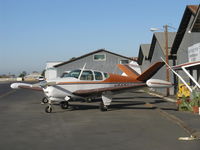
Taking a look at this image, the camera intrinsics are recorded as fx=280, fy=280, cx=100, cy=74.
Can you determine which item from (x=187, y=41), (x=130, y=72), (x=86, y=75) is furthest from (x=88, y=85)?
(x=187, y=41)

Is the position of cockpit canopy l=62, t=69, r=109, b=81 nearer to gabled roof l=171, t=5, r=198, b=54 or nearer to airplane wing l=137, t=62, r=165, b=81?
airplane wing l=137, t=62, r=165, b=81

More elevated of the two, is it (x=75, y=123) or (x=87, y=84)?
(x=87, y=84)

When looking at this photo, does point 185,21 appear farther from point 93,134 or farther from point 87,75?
point 93,134

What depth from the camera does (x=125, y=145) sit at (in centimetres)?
732

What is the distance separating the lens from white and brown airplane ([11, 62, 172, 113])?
14492 millimetres

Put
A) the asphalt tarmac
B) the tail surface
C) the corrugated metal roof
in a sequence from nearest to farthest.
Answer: the asphalt tarmac < the tail surface < the corrugated metal roof

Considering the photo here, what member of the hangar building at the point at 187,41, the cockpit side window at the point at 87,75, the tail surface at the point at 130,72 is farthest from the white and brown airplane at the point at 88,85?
the hangar building at the point at 187,41

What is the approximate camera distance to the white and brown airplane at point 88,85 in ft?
47.5

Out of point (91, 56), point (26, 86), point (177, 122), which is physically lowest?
point (177, 122)

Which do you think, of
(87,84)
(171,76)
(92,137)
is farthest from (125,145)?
(171,76)

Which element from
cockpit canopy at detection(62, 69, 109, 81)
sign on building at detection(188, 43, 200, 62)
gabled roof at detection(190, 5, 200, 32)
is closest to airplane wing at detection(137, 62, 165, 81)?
sign on building at detection(188, 43, 200, 62)

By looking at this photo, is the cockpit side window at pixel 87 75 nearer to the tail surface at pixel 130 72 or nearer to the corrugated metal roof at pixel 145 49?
the tail surface at pixel 130 72

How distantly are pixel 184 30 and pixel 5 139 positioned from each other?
1870cm

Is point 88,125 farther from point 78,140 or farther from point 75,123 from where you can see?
point 78,140
